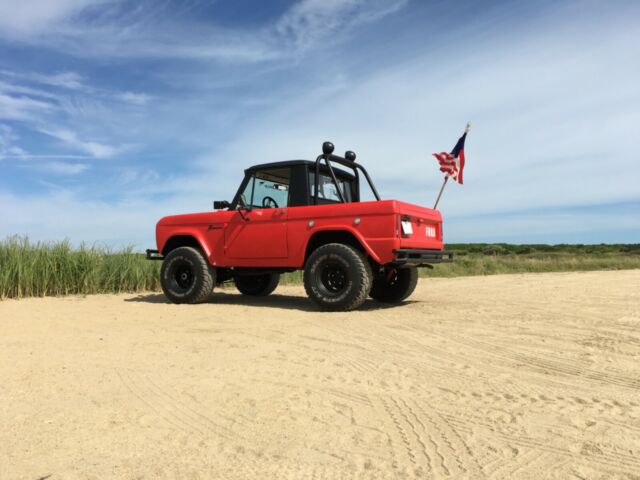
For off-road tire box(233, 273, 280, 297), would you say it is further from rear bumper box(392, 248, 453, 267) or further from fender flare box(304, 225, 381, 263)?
rear bumper box(392, 248, 453, 267)

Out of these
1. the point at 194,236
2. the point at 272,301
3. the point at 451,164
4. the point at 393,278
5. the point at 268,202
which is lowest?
the point at 272,301

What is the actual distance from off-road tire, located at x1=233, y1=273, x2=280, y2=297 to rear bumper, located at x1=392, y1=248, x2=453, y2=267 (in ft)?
10.6

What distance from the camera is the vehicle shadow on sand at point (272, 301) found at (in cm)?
735

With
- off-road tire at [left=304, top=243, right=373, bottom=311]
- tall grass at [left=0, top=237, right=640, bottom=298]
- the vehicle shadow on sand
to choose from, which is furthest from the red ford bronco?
tall grass at [left=0, top=237, right=640, bottom=298]

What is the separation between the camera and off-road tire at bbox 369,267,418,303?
7.73 metres

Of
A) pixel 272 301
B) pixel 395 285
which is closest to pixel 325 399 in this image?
pixel 395 285

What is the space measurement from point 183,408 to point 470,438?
5.16ft

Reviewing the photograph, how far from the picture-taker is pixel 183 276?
8.22m

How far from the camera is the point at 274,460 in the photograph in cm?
→ 221

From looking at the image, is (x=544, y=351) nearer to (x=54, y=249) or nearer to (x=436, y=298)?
(x=436, y=298)

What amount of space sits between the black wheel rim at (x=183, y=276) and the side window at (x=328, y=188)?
8.03 ft

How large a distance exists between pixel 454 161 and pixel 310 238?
4.40 meters

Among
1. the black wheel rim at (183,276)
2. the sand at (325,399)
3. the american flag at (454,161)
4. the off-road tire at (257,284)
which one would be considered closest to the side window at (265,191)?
the black wheel rim at (183,276)

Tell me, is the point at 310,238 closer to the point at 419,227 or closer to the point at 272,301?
the point at 419,227
